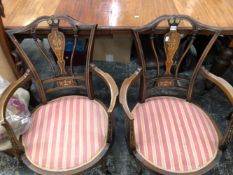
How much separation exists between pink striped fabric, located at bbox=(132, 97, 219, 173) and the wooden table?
50cm

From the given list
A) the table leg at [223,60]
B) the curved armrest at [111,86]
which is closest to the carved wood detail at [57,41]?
the curved armrest at [111,86]

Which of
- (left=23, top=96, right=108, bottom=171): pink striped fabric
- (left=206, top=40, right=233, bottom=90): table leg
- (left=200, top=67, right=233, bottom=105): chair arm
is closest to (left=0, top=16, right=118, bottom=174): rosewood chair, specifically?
(left=23, top=96, right=108, bottom=171): pink striped fabric

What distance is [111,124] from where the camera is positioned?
99 centimetres

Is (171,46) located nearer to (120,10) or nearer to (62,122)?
(120,10)

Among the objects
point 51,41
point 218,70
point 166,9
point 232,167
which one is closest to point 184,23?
point 166,9

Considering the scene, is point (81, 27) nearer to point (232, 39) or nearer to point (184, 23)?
point (184, 23)

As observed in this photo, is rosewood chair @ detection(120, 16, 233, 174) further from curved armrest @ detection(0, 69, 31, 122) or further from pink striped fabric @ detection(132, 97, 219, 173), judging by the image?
curved armrest @ detection(0, 69, 31, 122)

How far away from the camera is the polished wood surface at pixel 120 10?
1291 mm

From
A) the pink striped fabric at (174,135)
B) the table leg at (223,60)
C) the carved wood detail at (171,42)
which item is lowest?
the pink striped fabric at (174,135)

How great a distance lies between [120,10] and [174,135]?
842 mm

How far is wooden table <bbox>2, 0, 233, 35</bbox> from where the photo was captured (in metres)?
1.29

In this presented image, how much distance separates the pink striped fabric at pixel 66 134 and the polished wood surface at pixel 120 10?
51 centimetres

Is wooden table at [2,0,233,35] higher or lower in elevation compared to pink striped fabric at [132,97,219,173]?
higher

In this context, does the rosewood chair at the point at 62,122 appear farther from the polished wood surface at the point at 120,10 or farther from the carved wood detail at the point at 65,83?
the polished wood surface at the point at 120,10
